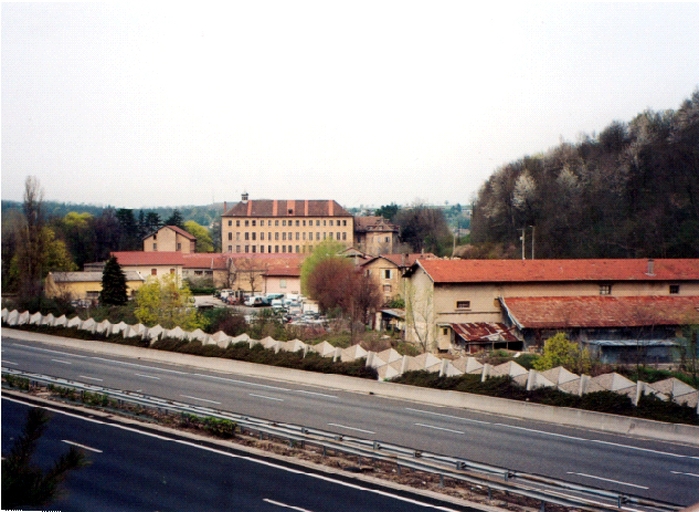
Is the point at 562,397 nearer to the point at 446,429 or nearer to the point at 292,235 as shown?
the point at 446,429

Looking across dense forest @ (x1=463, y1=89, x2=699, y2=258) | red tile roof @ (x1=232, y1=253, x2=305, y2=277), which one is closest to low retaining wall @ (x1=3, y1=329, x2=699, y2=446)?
dense forest @ (x1=463, y1=89, x2=699, y2=258)

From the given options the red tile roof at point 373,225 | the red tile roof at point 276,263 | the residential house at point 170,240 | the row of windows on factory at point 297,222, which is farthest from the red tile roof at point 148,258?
the red tile roof at point 373,225

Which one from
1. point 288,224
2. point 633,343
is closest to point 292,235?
point 288,224

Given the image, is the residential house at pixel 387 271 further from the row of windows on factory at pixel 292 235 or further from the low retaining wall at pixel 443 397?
the low retaining wall at pixel 443 397

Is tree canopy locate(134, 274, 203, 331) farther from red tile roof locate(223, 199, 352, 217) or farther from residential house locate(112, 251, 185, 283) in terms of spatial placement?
red tile roof locate(223, 199, 352, 217)

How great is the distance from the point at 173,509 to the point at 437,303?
22.6 metres

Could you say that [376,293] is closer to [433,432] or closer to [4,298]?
[4,298]

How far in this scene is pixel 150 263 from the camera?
5119 centimetres

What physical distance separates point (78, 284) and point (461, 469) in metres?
→ 39.8

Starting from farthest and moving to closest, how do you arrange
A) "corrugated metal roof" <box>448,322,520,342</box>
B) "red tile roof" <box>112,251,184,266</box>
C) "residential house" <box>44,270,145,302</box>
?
1. "red tile roof" <box>112,251,184,266</box>
2. "residential house" <box>44,270,145,302</box>
3. "corrugated metal roof" <box>448,322,520,342</box>

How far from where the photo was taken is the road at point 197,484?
9016mm

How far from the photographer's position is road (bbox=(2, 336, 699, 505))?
1119cm

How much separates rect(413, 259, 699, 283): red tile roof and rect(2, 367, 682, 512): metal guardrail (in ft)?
60.8

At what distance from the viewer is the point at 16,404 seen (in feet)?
54.5
